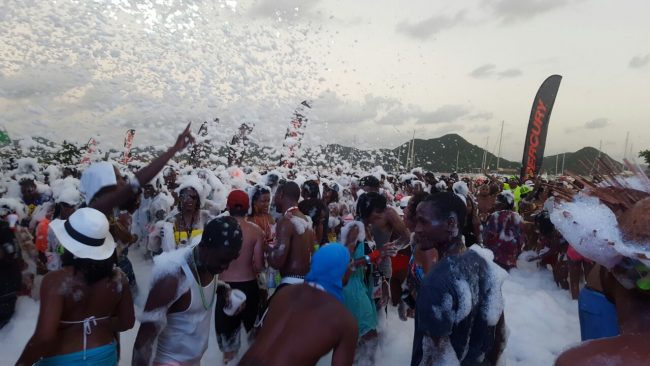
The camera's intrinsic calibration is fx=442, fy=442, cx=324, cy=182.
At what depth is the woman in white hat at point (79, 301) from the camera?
88.9 inches

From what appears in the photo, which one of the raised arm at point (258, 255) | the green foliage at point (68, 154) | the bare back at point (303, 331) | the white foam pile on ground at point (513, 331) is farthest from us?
the green foliage at point (68, 154)

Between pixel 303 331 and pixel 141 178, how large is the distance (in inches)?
81.1

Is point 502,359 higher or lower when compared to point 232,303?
lower

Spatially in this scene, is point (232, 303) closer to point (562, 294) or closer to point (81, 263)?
point (81, 263)

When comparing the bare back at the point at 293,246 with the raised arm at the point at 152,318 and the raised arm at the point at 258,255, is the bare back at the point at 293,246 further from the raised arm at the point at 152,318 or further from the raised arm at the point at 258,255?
the raised arm at the point at 152,318

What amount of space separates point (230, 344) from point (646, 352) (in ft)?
11.8

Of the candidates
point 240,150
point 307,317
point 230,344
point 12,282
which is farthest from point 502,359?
point 240,150

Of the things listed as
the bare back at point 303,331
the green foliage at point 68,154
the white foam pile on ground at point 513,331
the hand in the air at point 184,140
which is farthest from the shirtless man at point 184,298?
the green foliage at point 68,154

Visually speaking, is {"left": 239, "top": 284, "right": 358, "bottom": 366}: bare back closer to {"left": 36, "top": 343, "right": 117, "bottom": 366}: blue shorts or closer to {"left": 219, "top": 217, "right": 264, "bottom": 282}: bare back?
{"left": 36, "top": 343, "right": 117, "bottom": 366}: blue shorts

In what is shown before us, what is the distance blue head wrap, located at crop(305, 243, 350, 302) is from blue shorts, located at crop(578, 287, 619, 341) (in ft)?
3.98

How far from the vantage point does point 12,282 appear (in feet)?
14.5

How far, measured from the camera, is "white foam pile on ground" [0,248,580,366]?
185 inches

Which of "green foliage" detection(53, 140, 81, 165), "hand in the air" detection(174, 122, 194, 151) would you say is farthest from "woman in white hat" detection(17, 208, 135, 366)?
"green foliage" detection(53, 140, 81, 165)

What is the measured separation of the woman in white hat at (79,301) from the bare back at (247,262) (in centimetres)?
167
